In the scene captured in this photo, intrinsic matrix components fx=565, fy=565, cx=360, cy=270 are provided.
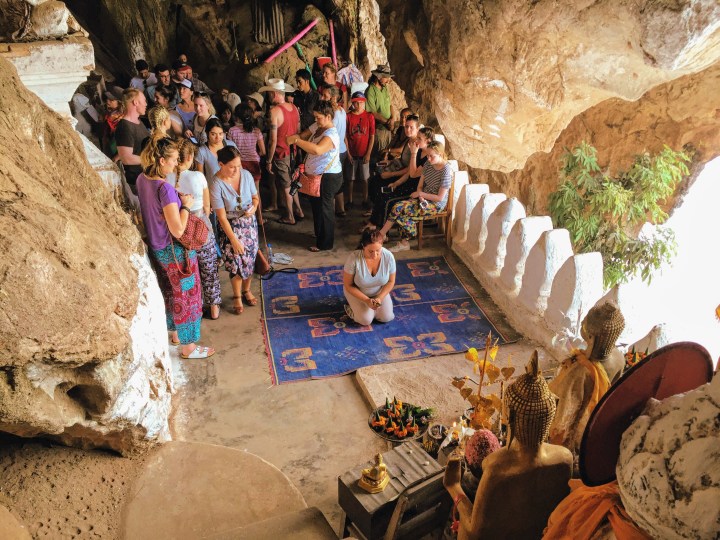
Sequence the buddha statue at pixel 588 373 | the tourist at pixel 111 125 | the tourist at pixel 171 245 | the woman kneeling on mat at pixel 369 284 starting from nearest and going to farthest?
1. the buddha statue at pixel 588 373
2. the tourist at pixel 171 245
3. the woman kneeling on mat at pixel 369 284
4. the tourist at pixel 111 125

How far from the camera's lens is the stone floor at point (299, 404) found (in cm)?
391

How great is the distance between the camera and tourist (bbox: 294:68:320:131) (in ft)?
24.5

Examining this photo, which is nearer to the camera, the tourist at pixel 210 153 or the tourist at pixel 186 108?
the tourist at pixel 210 153

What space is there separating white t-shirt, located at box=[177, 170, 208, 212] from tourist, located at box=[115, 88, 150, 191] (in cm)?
104

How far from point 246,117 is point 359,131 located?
4.77 feet

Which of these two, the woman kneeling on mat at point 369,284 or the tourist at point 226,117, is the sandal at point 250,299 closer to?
the woman kneeling on mat at point 369,284

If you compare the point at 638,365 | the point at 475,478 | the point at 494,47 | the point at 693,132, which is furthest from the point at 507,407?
the point at 693,132

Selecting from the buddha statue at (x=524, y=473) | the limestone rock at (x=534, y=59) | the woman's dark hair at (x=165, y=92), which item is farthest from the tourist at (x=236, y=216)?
the limestone rock at (x=534, y=59)

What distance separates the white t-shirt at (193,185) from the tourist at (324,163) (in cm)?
182

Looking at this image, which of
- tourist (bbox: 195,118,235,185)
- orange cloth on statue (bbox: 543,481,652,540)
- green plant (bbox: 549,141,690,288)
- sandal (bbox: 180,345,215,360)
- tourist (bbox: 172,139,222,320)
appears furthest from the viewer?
green plant (bbox: 549,141,690,288)

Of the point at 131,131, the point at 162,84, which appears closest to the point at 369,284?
the point at 131,131

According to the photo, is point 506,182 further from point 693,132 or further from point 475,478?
point 475,478

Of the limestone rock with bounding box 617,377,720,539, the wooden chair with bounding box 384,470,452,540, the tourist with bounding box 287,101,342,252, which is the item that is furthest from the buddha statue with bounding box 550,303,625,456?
the tourist with bounding box 287,101,342,252

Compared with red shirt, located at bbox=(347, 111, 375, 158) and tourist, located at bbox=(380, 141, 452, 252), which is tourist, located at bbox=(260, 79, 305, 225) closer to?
red shirt, located at bbox=(347, 111, 375, 158)
